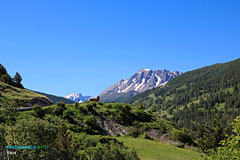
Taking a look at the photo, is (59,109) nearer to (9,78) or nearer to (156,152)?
(156,152)

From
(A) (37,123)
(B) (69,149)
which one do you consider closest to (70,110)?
(B) (69,149)

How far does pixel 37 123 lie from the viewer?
3244 centimetres

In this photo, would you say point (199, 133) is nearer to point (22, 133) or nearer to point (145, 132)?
point (145, 132)

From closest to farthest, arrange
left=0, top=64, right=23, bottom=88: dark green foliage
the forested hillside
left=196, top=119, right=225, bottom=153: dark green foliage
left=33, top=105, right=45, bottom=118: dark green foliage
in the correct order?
1. the forested hillside
2. left=33, top=105, right=45, bottom=118: dark green foliage
3. left=196, top=119, right=225, bottom=153: dark green foliage
4. left=0, top=64, right=23, bottom=88: dark green foliage

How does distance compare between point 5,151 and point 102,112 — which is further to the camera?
point 102,112

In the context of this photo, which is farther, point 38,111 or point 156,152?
point 38,111

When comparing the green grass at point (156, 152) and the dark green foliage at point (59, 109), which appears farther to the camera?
the dark green foliage at point (59, 109)

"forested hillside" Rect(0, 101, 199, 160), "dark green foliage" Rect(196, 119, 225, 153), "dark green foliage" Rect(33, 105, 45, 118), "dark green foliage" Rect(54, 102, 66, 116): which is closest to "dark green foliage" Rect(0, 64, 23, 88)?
"forested hillside" Rect(0, 101, 199, 160)

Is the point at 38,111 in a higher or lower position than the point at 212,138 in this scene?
higher

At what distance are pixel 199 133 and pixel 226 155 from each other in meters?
87.0

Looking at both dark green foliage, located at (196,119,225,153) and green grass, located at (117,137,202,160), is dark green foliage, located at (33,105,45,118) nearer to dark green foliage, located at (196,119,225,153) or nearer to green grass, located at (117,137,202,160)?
green grass, located at (117,137,202,160)

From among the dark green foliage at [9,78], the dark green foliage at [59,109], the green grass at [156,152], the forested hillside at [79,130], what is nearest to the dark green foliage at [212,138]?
the forested hillside at [79,130]

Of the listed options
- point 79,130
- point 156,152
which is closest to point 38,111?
point 79,130

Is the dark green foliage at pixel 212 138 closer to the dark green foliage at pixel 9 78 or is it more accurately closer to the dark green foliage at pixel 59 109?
the dark green foliage at pixel 59 109
